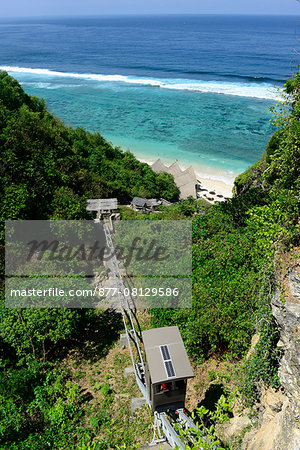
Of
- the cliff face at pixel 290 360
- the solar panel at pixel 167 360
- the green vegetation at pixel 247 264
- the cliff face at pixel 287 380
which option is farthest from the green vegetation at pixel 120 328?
the solar panel at pixel 167 360

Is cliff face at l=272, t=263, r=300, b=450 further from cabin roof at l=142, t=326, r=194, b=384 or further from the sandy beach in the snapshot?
the sandy beach

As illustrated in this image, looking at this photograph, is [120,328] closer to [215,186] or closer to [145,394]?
[145,394]

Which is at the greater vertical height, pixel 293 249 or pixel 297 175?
pixel 297 175

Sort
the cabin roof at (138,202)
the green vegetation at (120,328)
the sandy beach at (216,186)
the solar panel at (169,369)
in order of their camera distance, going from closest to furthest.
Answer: the solar panel at (169,369), the green vegetation at (120,328), the cabin roof at (138,202), the sandy beach at (216,186)

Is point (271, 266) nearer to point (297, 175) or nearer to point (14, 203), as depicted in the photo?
point (297, 175)

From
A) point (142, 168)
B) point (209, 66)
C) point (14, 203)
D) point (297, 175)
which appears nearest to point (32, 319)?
point (14, 203)

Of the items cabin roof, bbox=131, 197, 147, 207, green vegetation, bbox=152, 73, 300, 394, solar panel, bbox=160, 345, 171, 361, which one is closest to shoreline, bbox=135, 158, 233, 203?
cabin roof, bbox=131, 197, 147, 207

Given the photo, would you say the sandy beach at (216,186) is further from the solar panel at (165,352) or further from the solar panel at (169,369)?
the solar panel at (169,369)
